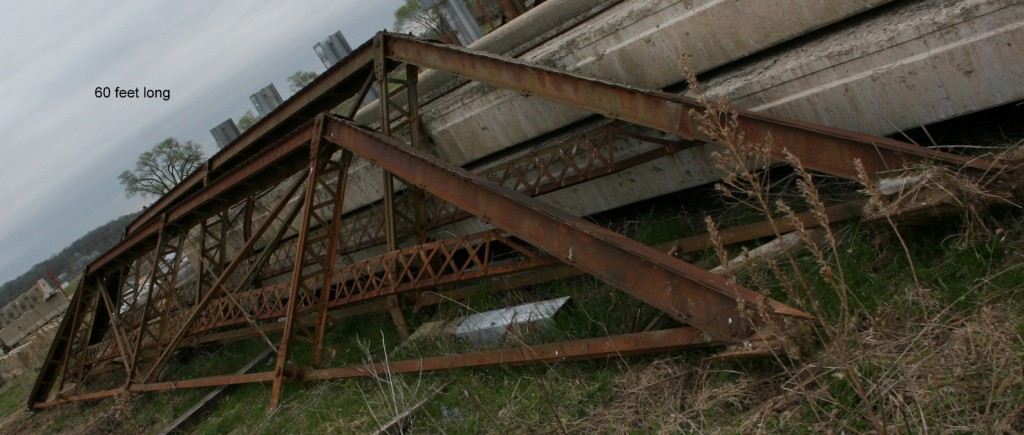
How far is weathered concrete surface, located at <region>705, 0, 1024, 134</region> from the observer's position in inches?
140

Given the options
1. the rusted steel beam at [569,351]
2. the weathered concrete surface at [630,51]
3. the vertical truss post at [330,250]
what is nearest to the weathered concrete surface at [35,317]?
the vertical truss post at [330,250]

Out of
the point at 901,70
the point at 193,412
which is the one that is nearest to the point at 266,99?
the point at 193,412

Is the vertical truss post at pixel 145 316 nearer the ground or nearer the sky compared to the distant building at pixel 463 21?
nearer the ground

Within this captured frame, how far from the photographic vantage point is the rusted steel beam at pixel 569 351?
3131mm

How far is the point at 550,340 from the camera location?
429 cm

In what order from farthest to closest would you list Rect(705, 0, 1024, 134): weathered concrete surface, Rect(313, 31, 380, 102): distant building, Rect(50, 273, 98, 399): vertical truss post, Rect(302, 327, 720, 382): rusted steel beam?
Rect(313, 31, 380, 102): distant building → Rect(50, 273, 98, 399): vertical truss post → Rect(705, 0, 1024, 134): weathered concrete surface → Rect(302, 327, 720, 382): rusted steel beam

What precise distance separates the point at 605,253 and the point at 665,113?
1.10m

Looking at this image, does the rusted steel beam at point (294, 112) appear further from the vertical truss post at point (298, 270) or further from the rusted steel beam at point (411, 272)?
the rusted steel beam at point (411, 272)

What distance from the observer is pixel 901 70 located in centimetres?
390

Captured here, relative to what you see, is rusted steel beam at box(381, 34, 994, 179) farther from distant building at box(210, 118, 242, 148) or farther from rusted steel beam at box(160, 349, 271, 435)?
distant building at box(210, 118, 242, 148)

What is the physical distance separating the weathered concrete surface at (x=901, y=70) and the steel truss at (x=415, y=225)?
852 millimetres

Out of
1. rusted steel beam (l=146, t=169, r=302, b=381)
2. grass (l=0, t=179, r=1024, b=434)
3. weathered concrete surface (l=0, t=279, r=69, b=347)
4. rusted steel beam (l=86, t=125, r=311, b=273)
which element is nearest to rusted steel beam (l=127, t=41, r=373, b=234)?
rusted steel beam (l=86, t=125, r=311, b=273)

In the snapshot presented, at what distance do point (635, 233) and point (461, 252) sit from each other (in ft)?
8.38

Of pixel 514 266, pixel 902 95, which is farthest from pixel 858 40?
pixel 514 266
